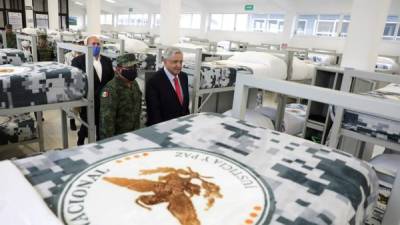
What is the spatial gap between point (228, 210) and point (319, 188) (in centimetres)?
32

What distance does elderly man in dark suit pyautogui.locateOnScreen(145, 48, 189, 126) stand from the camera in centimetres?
267

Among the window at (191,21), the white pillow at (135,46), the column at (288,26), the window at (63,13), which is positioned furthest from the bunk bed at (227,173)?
the window at (63,13)

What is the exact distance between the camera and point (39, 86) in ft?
6.98

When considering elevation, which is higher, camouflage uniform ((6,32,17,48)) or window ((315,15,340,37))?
window ((315,15,340,37))

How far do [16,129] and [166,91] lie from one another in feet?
5.50

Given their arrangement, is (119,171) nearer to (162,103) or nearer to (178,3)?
(162,103)

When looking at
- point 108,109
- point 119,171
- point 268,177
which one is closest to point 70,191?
point 119,171

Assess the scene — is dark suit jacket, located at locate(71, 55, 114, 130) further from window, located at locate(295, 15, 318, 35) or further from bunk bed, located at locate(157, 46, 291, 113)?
window, located at locate(295, 15, 318, 35)

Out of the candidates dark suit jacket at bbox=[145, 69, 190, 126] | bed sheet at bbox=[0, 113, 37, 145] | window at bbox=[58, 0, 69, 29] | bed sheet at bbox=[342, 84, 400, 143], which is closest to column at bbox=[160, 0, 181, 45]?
bed sheet at bbox=[0, 113, 37, 145]

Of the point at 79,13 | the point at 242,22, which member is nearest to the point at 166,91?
the point at 242,22

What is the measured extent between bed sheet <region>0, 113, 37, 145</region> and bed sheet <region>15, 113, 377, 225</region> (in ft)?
8.08

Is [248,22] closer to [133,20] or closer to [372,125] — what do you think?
[133,20]

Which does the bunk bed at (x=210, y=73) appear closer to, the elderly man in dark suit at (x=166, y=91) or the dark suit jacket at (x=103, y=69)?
the elderly man in dark suit at (x=166, y=91)

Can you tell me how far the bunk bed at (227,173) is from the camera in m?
0.73
